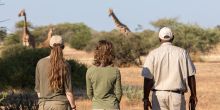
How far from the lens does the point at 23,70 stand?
78.1ft

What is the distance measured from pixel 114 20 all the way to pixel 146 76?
4247 centimetres

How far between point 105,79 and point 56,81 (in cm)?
60

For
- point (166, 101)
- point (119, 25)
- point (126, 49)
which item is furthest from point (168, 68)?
point (119, 25)

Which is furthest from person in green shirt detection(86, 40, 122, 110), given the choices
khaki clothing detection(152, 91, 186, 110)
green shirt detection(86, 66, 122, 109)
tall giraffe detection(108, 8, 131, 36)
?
tall giraffe detection(108, 8, 131, 36)

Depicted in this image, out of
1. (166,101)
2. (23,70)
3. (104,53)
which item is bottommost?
(23,70)

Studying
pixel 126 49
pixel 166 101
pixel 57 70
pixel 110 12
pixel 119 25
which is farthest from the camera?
pixel 110 12

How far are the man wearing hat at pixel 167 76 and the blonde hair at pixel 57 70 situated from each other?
1072 mm

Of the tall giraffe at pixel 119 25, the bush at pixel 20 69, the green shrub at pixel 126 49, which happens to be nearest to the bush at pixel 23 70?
the bush at pixel 20 69

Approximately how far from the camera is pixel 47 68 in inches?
324

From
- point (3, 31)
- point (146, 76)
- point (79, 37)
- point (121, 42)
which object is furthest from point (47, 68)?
point (79, 37)

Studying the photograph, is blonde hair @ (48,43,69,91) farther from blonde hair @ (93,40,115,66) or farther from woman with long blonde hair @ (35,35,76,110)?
blonde hair @ (93,40,115,66)

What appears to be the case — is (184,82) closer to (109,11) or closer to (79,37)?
(109,11)

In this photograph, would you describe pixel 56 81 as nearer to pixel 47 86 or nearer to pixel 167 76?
pixel 47 86

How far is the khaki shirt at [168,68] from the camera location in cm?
862
